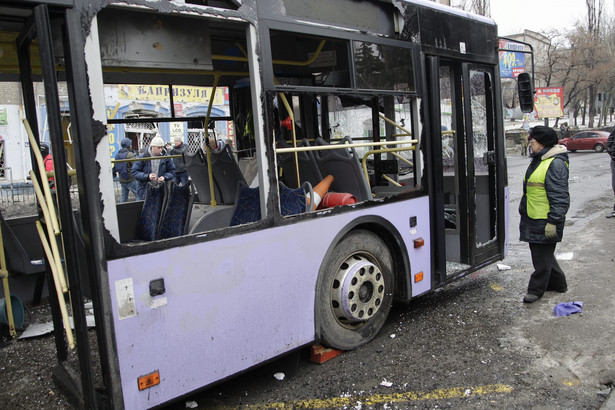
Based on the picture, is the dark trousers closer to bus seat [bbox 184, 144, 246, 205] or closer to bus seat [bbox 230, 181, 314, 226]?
bus seat [bbox 230, 181, 314, 226]

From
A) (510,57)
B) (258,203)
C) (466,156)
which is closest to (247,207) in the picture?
(258,203)

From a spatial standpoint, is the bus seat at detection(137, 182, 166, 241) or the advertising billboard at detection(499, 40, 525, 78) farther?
the advertising billboard at detection(499, 40, 525, 78)

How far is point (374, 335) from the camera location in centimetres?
442

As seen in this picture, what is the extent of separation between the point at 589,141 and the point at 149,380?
3652 cm

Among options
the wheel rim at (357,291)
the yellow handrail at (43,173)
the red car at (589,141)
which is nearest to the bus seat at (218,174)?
the wheel rim at (357,291)

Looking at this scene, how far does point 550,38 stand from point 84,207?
46890mm

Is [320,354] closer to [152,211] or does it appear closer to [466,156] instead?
[152,211]

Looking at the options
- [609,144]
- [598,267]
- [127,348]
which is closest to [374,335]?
[127,348]

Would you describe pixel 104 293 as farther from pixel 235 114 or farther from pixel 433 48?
pixel 433 48

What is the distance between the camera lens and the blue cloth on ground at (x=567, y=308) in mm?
4945

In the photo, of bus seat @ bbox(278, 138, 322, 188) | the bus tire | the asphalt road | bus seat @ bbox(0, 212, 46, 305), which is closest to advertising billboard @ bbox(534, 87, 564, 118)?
the asphalt road

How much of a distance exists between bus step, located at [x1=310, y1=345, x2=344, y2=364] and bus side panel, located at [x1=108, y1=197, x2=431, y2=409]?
0.31 m

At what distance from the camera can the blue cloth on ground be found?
16.2 ft

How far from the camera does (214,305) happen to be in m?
3.15
